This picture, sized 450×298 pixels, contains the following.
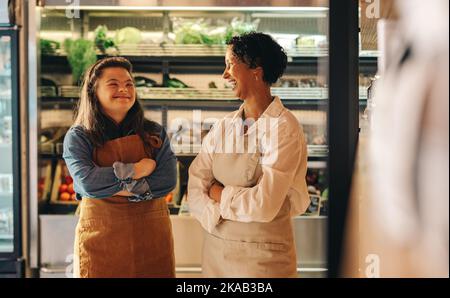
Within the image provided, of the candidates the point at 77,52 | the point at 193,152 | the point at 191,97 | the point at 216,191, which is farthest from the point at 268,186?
the point at 77,52

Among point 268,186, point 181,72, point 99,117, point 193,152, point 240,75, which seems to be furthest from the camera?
point 181,72

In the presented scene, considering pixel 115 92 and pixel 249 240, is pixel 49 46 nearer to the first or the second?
pixel 115 92

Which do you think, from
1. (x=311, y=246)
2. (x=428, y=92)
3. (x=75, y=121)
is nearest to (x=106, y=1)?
(x=75, y=121)

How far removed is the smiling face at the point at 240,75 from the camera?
7.17 ft

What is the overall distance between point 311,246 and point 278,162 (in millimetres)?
1262

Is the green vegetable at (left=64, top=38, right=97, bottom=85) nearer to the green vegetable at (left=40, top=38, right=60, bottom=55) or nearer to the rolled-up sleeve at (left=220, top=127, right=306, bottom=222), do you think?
the green vegetable at (left=40, top=38, right=60, bottom=55)

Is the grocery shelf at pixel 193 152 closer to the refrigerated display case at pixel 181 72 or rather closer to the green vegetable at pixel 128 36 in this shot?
the refrigerated display case at pixel 181 72

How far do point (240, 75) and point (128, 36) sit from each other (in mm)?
1370

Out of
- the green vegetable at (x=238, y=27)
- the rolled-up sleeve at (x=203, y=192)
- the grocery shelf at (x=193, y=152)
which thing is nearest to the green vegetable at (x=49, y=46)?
the grocery shelf at (x=193, y=152)

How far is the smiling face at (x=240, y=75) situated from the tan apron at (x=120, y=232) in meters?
0.46

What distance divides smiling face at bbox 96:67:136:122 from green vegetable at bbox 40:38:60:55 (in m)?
1.07

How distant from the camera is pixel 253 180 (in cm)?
215

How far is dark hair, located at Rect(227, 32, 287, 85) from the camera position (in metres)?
2.18

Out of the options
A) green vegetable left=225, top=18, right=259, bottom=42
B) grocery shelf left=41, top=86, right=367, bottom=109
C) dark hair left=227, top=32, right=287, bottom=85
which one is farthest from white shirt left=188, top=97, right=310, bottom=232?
green vegetable left=225, top=18, right=259, bottom=42
